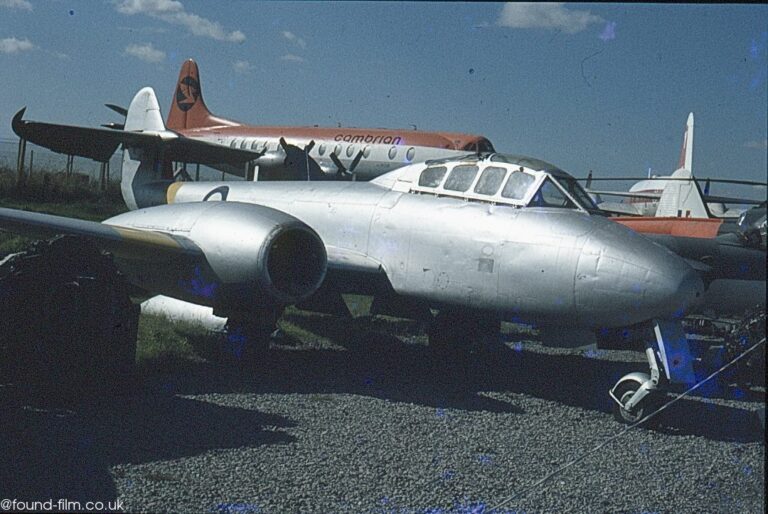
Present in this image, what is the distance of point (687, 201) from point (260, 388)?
7.77 m

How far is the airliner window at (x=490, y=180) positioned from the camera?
6844 millimetres

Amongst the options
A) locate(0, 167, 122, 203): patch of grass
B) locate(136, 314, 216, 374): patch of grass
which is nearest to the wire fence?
locate(0, 167, 122, 203): patch of grass

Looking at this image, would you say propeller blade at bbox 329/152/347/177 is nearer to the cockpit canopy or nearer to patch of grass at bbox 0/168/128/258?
patch of grass at bbox 0/168/128/258

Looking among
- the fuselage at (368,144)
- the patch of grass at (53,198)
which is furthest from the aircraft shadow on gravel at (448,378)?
the fuselage at (368,144)

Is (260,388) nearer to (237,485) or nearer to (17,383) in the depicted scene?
(17,383)

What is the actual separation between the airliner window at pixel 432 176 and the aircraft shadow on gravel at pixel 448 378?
1.82 metres

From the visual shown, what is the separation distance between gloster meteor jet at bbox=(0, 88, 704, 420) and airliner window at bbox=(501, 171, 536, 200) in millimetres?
12

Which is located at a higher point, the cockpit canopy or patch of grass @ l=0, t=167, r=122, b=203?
the cockpit canopy

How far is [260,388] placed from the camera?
20.8ft

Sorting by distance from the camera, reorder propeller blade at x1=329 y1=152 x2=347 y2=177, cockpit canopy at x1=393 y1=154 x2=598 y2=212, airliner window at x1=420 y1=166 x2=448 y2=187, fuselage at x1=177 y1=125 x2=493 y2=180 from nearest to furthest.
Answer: cockpit canopy at x1=393 y1=154 x2=598 y2=212 → airliner window at x1=420 y1=166 x2=448 y2=187 → propeller blade at x1=329 y1=152 x2=347 y2=177 → fuselage at x1=177 y1=125 x2=493 y2=180

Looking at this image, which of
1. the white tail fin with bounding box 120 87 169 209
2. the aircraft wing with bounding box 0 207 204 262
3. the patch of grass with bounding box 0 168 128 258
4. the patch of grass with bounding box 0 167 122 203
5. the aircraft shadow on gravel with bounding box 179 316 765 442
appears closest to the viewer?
the aircraft shadow on gravel with bounding box 179 316 765 442

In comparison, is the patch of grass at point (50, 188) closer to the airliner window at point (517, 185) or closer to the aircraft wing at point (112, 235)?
the aircraft wing at point (112, 235)

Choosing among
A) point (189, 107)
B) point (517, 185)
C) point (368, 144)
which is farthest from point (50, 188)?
point (189, 107)

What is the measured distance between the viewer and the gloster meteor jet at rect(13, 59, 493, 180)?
11.8 metres
